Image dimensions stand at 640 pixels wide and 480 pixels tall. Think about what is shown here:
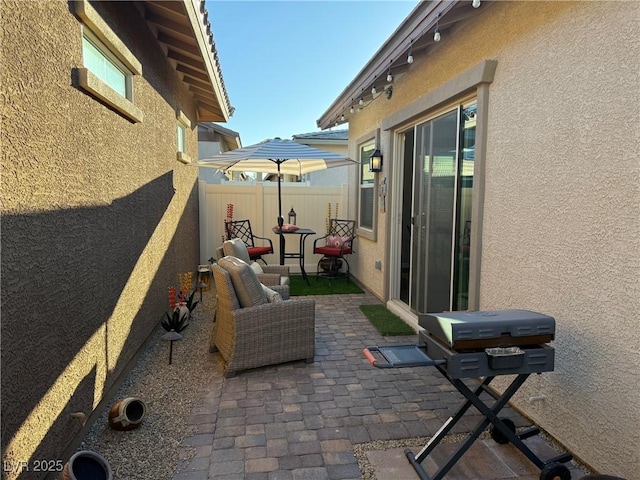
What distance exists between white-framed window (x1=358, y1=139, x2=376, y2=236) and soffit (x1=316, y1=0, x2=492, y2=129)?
911mm

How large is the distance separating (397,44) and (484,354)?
322 centimetres

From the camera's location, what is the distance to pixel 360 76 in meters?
5.26

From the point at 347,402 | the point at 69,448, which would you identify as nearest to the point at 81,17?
the point at 69,448

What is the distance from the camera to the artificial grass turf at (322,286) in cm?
657

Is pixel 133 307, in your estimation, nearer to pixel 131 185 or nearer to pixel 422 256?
pixel 131 185

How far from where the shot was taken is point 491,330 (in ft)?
6.60

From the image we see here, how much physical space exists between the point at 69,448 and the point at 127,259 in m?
1.47

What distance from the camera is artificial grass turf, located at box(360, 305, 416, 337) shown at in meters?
4.57

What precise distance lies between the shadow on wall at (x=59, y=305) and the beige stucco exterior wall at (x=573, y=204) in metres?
2.88

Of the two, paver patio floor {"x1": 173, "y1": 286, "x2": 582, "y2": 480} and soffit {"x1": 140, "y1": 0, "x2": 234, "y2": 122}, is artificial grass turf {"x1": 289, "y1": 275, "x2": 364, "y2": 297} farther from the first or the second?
soffit {"x1": 140, "y1": 0, "x2": 234, "y2": 122}

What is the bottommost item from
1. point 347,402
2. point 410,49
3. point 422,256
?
point 347,402

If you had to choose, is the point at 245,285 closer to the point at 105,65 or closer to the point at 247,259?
the point at 247,259

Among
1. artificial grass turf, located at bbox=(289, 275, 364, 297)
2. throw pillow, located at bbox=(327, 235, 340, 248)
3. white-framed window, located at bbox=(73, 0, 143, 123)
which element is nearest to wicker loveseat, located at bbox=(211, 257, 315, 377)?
white-framed window, located at bbox=(73, 0, 143, 123)

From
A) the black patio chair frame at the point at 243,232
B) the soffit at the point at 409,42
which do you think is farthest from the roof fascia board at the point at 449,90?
the black patio chair frame at the point at 243,232
